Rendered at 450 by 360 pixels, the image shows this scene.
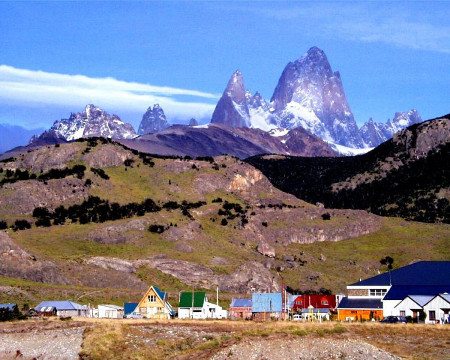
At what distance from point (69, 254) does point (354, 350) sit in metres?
126

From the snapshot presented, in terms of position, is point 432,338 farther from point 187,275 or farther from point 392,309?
point 187,275

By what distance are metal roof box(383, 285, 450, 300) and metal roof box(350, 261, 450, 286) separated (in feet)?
10.7

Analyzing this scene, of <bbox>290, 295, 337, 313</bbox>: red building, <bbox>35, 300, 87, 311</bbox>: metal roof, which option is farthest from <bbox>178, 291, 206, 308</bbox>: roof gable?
<bbox>290, 295, 337, 313</bbox>: red building

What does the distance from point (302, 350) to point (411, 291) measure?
53.0 m

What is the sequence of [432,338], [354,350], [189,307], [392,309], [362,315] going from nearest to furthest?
1. [354,350]
2. [432,338]
3. [392,309]
4. [362,315]
5. [189,307]

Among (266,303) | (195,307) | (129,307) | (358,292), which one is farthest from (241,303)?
(358,292)

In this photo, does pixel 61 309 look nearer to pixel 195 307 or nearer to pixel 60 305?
pixel 60 305

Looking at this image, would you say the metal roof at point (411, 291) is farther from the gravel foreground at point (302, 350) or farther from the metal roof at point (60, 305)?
the metal roof at point (60, 305)

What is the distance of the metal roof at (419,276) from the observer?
13588cm

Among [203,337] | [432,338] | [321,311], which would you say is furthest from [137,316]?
[432,338]

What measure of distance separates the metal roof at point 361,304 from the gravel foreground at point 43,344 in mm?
55546

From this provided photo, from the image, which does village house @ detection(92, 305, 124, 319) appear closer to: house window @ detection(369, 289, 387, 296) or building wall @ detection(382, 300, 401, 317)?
house window @ detection(369, 289, 387, 296)

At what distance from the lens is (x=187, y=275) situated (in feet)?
631

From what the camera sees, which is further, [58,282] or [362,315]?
[58,282]
